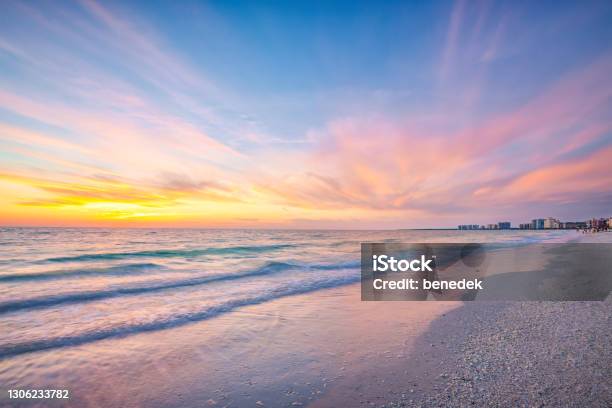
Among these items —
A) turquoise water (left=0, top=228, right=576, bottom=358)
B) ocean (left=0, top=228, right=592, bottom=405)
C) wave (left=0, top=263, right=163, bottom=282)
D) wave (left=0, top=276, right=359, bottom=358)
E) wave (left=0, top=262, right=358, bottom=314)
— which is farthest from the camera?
wave (left=0, top=263, right=163, bottom=282)

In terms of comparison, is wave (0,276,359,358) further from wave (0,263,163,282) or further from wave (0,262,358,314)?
wave (0,263,163,282)

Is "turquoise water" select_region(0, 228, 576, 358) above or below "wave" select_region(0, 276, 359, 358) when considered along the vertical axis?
below

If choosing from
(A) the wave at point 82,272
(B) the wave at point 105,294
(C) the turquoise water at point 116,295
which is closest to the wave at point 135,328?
(C) the turquoise water at point 116,295

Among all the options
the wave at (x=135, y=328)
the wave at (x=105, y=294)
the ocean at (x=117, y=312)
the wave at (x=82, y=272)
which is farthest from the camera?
the wave at (x=82, y=272)

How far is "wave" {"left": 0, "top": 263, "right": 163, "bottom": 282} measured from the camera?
45.7 ft

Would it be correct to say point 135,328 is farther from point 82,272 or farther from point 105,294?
point 82,272

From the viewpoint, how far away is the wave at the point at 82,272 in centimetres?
1394

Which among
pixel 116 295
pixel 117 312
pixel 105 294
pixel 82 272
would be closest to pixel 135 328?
pixel 117 312

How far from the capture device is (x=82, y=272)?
16.1m

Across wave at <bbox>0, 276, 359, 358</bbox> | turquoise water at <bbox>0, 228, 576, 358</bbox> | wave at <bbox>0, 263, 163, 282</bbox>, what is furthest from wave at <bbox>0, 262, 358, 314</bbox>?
wave at <bbox>0, 263, 163, 282</bbox>

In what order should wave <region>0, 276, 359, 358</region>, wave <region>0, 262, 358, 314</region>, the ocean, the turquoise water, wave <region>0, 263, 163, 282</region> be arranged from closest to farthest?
the ocean < wave <region>0, 276, 359, 358</region> < the turquoise water < wave <region>0, 262, 358, 314</region> < wave <region>0, 263, 163, 282</region>

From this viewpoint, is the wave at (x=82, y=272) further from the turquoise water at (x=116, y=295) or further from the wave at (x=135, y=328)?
the wave at (x=135, y=328)

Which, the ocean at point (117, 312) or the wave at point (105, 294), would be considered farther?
the wave at point (105, 294)

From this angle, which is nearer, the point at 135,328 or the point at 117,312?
the point at 135,328
